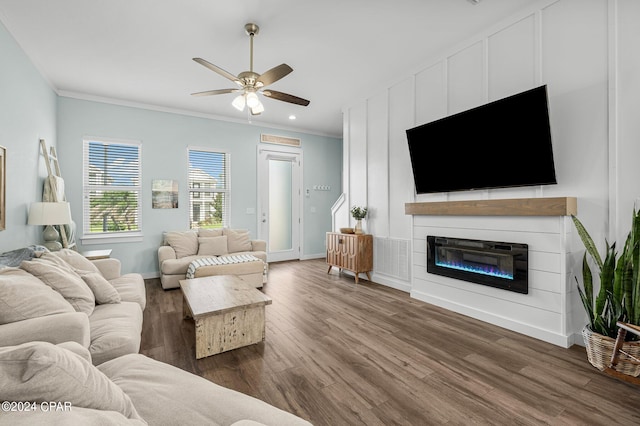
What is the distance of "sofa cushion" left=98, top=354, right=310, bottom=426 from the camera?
1.07 m

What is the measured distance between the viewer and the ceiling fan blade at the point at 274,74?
106 inches

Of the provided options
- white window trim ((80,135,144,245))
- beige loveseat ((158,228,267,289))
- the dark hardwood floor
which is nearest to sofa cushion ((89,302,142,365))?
the dark hardwood floor

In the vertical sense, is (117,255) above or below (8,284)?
below

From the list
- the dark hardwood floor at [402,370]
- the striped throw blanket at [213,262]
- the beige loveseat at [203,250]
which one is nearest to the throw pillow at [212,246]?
the beige loveseat at [203,250]

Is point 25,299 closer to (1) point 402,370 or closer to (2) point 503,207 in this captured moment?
(1) point 402,370

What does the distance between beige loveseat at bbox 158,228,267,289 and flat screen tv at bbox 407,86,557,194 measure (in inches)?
105

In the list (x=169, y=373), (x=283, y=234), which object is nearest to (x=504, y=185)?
(x=169, y=373)

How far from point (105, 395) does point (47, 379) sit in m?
0.19

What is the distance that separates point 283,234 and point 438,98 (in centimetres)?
415

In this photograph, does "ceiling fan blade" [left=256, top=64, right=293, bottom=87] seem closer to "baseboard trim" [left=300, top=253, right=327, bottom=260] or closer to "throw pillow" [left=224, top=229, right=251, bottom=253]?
"throw pillow" [left=224, top=229, right=251, bottom=253]

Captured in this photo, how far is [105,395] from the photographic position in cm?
89

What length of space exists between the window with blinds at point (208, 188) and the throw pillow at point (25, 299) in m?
3.74

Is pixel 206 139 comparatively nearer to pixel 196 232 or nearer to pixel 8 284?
pixel 196 232

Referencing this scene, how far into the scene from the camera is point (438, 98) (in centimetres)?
369
